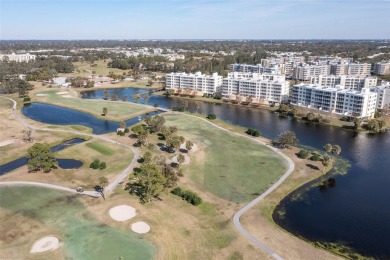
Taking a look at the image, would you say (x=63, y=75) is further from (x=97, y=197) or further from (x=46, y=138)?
(x=97, y=197)

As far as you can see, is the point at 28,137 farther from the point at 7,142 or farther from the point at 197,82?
the point at 197,82

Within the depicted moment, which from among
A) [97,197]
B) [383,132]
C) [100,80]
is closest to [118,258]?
[97,197]

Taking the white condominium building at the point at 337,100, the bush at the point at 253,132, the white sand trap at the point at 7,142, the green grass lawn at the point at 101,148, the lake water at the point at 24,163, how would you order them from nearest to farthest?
the lake water at the point at 24,163 < the green grass lawn at the point at 101,148 < the white sand trap at the point at 7,142 < the bush at the point at 253,132 < the white condominium building at the point at 337,100

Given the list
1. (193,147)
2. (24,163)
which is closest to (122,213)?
(193,147)

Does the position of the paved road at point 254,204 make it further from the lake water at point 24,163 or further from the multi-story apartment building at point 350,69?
the multi-story apartment building at point 350,69

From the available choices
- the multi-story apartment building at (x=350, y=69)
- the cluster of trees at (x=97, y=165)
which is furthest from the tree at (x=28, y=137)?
the multi-story apartment building at (x=350, y=69)
